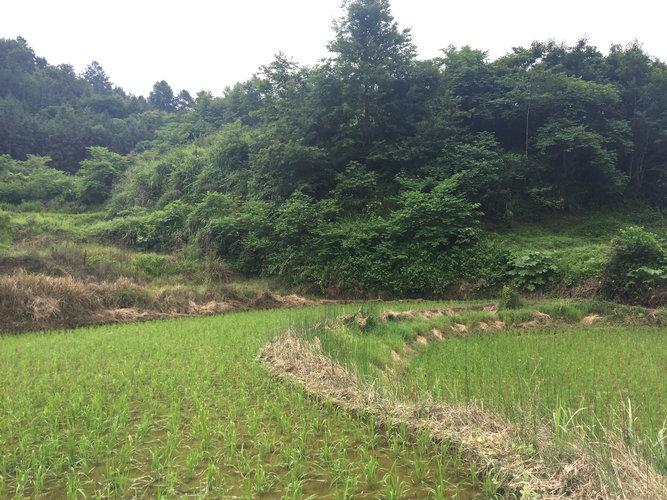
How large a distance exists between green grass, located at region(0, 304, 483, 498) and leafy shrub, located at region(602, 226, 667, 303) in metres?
11.9

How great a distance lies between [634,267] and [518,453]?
12.1m

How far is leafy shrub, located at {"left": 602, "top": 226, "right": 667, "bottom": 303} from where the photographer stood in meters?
12.1

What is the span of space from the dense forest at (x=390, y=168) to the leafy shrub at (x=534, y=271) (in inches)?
9.7

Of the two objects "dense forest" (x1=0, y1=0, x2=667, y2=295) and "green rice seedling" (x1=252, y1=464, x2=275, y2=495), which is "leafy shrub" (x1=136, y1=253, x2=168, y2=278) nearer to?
"dense forest" (x1=0, y1=0, x2=667, y2=295)

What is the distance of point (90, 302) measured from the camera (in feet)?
36.8

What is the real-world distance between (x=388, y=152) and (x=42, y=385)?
57.5 ft

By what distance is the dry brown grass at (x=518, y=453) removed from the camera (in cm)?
254

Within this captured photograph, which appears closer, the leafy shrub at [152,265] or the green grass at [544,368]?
the green grass at [544,368]

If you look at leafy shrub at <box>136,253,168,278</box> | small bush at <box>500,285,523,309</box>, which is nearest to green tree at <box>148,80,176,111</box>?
leafy shrub at <box>136,253,168,278</box>

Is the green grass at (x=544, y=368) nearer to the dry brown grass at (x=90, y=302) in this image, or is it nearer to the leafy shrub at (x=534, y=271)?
the leafy shrub at (x=534, y=271)

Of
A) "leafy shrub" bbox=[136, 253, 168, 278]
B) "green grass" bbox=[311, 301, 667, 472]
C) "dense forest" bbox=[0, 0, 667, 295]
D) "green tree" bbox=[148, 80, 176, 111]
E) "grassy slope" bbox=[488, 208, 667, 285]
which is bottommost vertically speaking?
"green grass" bbox=[311, 301, 667, 472]

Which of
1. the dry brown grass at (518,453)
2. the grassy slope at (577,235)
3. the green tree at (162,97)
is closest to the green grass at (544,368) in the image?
the dry brown grass at (518,453)

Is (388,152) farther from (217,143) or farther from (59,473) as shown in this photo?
(59,473)

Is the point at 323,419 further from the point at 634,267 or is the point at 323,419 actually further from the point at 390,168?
the point at 390,168
